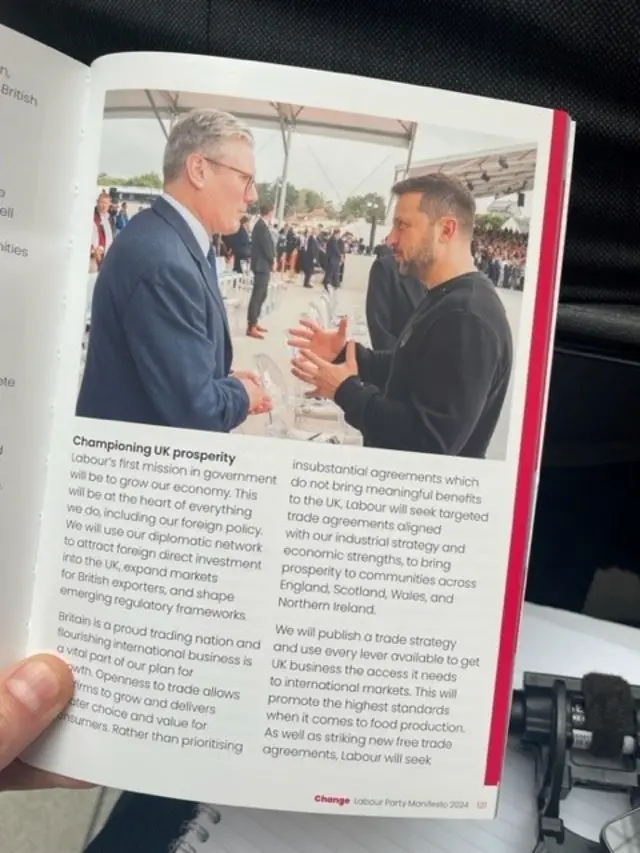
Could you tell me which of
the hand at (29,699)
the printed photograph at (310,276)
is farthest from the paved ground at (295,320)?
the hand at (29,699)

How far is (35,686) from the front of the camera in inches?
16.3

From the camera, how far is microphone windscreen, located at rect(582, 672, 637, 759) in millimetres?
462

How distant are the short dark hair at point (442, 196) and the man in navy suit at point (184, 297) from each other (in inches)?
3.1

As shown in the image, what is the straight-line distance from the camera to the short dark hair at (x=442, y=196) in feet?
1.37

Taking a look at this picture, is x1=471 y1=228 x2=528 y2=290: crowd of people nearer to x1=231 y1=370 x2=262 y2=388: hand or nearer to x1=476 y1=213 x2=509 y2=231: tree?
x1=476 y1=213 x2=509 y2=231: tree

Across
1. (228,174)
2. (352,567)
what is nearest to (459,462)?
(352,567)

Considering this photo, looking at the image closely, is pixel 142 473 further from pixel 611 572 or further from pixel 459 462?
pixel 611 572

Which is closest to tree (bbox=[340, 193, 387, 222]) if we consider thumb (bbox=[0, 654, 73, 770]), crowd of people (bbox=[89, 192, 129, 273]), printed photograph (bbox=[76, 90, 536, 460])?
printed photograph (bbox=[76, 90, 536, 460])

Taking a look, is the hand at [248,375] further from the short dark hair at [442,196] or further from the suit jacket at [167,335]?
the short dark hair at [442,196]

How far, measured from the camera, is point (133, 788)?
427 millimetres

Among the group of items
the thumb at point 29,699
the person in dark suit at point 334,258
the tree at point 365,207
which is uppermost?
the tree at point 365,207

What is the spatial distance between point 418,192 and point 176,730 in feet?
0.96

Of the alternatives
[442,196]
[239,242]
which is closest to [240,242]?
[239,242]

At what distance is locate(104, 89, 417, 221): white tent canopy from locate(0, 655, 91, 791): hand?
25cm
